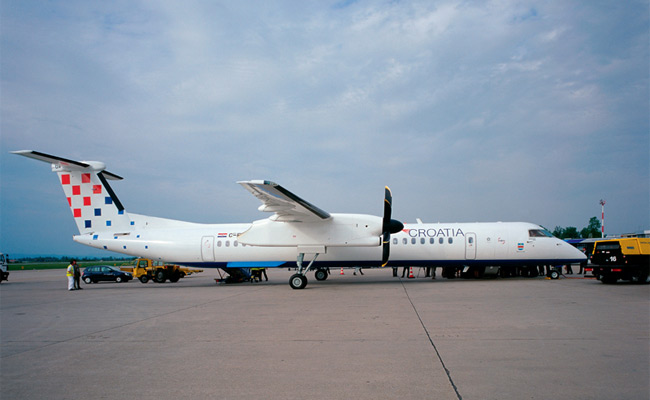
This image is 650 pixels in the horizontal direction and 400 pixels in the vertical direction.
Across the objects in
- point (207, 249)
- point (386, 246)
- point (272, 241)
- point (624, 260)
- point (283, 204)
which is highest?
point (283, 204)

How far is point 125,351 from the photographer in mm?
6004

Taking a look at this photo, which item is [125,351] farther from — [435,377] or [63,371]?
[435,377]

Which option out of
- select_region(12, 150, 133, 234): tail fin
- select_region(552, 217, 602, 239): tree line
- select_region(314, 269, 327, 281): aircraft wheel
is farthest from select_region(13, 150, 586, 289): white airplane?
select_region(552, 217, 602, 239): tree line

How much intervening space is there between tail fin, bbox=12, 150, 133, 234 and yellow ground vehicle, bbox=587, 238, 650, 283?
66.7ft

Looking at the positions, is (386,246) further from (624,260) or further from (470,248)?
(624,260)

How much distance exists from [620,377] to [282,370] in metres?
3.87

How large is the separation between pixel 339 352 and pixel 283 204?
9.53 m

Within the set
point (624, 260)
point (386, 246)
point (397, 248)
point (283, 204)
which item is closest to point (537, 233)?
point (624, 260)

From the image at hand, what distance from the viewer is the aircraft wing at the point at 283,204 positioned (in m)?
13.3

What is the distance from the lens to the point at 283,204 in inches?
583

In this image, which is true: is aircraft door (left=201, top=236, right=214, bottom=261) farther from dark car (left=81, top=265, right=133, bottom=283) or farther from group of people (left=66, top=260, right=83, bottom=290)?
dark car (left=81, top=265, right=133, bottom=283)

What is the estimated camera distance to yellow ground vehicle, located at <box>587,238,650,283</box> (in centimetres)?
1435

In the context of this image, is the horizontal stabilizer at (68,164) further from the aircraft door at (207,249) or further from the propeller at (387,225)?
the propeller at (387,225)

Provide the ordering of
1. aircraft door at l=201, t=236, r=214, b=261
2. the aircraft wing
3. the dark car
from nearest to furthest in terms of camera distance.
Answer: the aircraft wing < aircraft door at l=201, t=236, r=214, b=261 < the dark car
